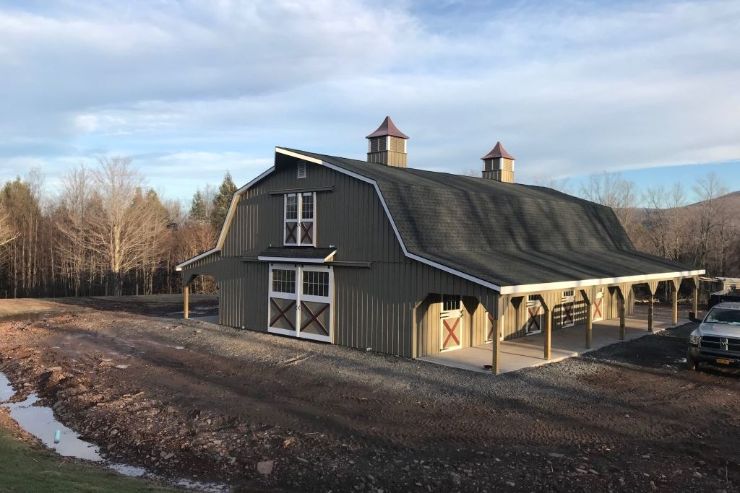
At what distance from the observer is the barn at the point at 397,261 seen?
14.1m

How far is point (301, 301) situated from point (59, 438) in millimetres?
8779

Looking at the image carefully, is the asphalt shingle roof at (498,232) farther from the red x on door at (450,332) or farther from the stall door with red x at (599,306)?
the red x on door at (450,332)

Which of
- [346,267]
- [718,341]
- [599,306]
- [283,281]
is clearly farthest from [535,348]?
[283,281]

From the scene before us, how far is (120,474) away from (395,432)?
404cm

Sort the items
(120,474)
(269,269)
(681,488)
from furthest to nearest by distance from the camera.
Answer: (269,269) < (120,474) < (681,488)

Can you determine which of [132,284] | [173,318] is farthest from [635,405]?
[132,284]

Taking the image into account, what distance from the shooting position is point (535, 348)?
1588cm

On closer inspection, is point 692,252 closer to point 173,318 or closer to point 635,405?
point 635,405

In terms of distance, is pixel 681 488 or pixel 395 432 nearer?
pixel 681 488

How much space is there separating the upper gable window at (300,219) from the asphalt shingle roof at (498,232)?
1.45 meters

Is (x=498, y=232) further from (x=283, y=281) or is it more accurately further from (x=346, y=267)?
(x=283, y=281)

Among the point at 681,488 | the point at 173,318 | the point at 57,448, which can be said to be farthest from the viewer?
the point at 173,318

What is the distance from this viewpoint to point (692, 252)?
34531 mm

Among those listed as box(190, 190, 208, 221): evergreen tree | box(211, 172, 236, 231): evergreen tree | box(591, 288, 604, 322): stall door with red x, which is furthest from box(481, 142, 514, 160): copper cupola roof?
box(190, 190, 208, 221): evergreen tree
